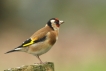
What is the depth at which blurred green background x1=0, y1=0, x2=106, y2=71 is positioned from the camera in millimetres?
15906

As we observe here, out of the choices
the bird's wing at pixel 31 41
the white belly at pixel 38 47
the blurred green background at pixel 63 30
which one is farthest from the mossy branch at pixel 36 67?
the blurred green background at pixel 63 30

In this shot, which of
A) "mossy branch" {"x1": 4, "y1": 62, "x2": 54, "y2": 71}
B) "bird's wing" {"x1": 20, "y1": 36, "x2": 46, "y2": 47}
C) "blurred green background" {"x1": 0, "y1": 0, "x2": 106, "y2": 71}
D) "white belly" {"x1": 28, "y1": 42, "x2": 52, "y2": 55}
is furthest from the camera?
"blurred green background" {"x1": 0, "y1": 0, "x2": 106, "y2": 71}

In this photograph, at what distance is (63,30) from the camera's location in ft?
72.6

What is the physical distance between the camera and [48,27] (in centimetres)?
872

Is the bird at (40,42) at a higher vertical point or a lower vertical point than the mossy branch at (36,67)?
higher

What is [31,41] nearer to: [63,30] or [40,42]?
[40,42]

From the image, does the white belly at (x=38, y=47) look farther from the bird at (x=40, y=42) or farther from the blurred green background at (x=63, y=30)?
the blurred green background at (x=63, y=30)

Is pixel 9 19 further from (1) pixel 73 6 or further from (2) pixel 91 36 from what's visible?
(2) pixel 91 36

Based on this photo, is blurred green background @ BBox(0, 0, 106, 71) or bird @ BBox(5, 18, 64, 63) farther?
blurred green background @ BBox(0, 0, 106, 71)

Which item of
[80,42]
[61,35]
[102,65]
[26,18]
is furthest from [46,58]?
[26,18]

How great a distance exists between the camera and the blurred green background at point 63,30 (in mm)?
15906

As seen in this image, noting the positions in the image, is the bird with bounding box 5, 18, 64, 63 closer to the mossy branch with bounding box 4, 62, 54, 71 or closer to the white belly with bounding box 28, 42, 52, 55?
the white belly with bounding box 28, 42, 52, 55

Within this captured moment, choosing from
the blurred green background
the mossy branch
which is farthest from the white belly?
the blurred green background

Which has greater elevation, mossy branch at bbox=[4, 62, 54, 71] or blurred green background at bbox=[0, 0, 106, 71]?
blurred green background at bbox=[0, 0, 106, 71]
